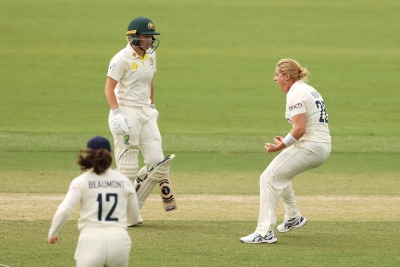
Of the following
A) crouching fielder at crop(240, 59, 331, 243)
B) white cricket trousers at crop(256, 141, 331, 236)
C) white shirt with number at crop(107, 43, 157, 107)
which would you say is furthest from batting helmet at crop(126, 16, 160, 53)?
white cricket trousers at crop(256, 141, 331, 236)

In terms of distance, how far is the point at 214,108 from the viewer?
23312mm

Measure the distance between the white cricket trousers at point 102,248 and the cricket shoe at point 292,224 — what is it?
3440 millimetres

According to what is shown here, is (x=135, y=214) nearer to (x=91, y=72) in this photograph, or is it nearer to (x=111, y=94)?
(x=111, y=94)

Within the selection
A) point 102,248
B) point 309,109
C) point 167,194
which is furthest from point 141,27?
point 102,248

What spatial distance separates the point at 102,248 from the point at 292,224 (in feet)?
11.8

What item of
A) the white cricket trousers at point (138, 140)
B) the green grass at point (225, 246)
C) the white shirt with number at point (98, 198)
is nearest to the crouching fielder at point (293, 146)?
the green grass at point (225, 246)

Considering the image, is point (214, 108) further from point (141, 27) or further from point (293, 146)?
point (293, 146)

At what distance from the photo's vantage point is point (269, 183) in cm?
817

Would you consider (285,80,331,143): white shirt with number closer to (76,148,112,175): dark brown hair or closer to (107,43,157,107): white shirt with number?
(107,43,157,107): white shirt with number

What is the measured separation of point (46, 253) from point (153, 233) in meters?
1.41

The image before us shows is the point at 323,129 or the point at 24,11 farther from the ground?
the point at 24,11

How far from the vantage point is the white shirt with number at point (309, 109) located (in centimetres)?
802

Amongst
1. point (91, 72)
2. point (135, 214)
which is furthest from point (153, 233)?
point (91, 72)

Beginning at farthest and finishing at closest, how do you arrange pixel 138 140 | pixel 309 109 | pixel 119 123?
pixel 138 140, pixel 119 123, pixel 309 109
